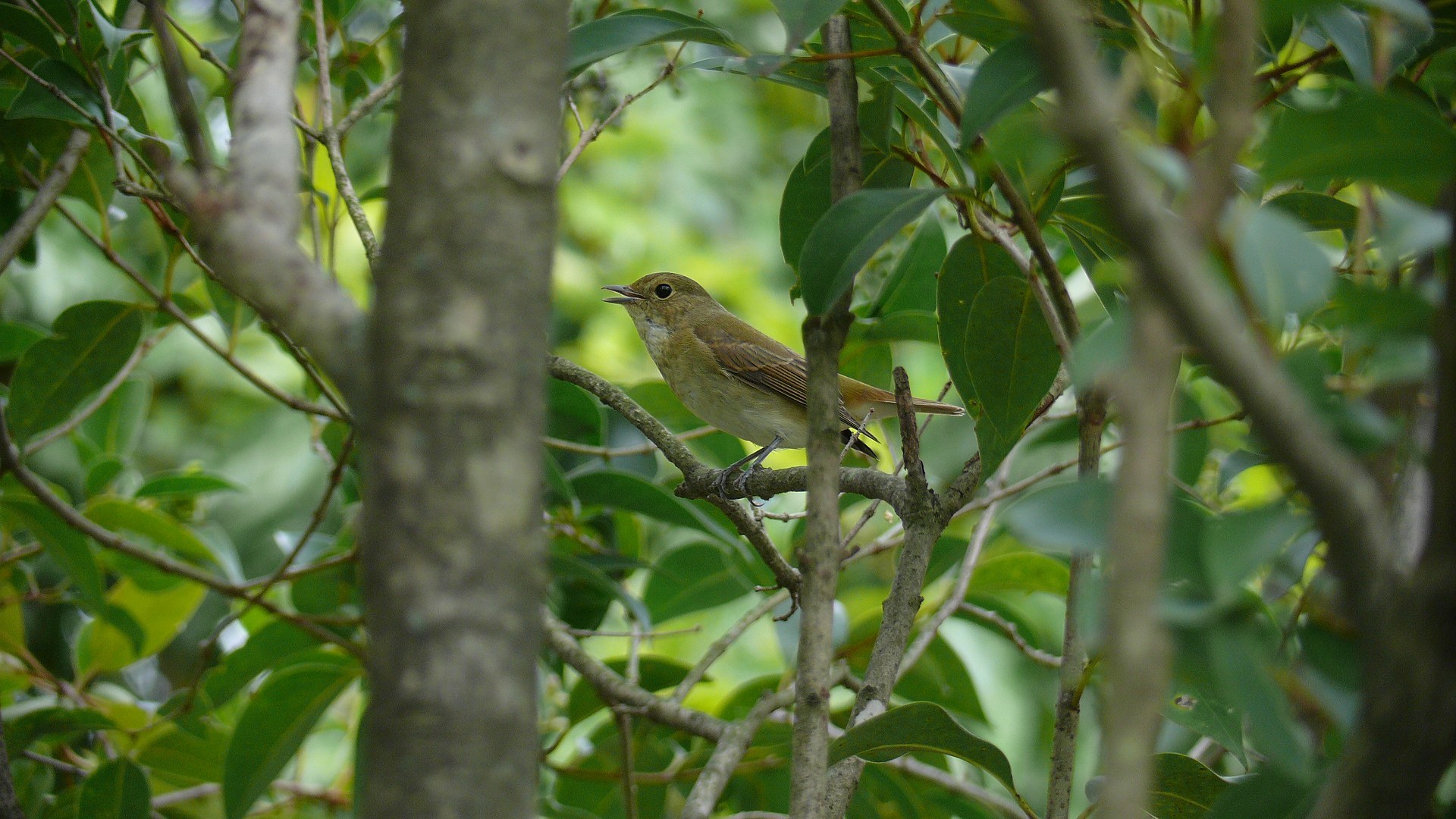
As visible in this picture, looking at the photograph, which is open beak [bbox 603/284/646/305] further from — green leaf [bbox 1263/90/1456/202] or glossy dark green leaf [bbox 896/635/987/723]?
green leaf [bbox 1263/90/1456/202]

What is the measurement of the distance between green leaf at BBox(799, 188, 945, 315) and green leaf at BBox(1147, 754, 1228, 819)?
89 cm

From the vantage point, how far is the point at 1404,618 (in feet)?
2.42

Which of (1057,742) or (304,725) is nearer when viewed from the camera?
(1057,742)

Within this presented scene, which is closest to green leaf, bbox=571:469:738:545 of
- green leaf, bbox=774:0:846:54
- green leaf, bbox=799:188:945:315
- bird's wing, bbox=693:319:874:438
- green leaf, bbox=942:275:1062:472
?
green leaf, bbox=942:275:1062:472

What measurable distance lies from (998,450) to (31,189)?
2.41 meters

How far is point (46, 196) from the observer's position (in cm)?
258

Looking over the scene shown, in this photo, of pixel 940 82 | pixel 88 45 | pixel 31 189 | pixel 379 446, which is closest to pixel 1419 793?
pixel 379 446

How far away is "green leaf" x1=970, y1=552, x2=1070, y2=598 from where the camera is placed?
2.71m

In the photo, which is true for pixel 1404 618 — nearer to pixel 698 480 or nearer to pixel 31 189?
pixel 698 480

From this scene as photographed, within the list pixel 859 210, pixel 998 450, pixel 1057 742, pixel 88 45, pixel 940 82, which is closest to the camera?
pixel 859 210

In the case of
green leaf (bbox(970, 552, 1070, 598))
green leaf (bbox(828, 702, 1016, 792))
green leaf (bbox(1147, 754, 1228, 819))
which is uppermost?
green leaf (bbox(970, 552, 1070, 598))

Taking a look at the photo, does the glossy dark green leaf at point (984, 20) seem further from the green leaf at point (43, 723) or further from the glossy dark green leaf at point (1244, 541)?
the green leaf at point (43, 723)

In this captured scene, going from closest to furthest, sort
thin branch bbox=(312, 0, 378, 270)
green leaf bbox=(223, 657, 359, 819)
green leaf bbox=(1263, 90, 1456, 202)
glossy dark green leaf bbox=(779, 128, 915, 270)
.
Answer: green leaf bbox=(1263, 90, 1456, 202) < glossy dark green leaf bbox=(779, 128, 915, 270) < thin branch bbox=(312, 0, 378, 270) < green leaf bbox=(223, 657, 359, 819)

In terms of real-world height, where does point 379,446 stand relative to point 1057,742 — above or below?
above
